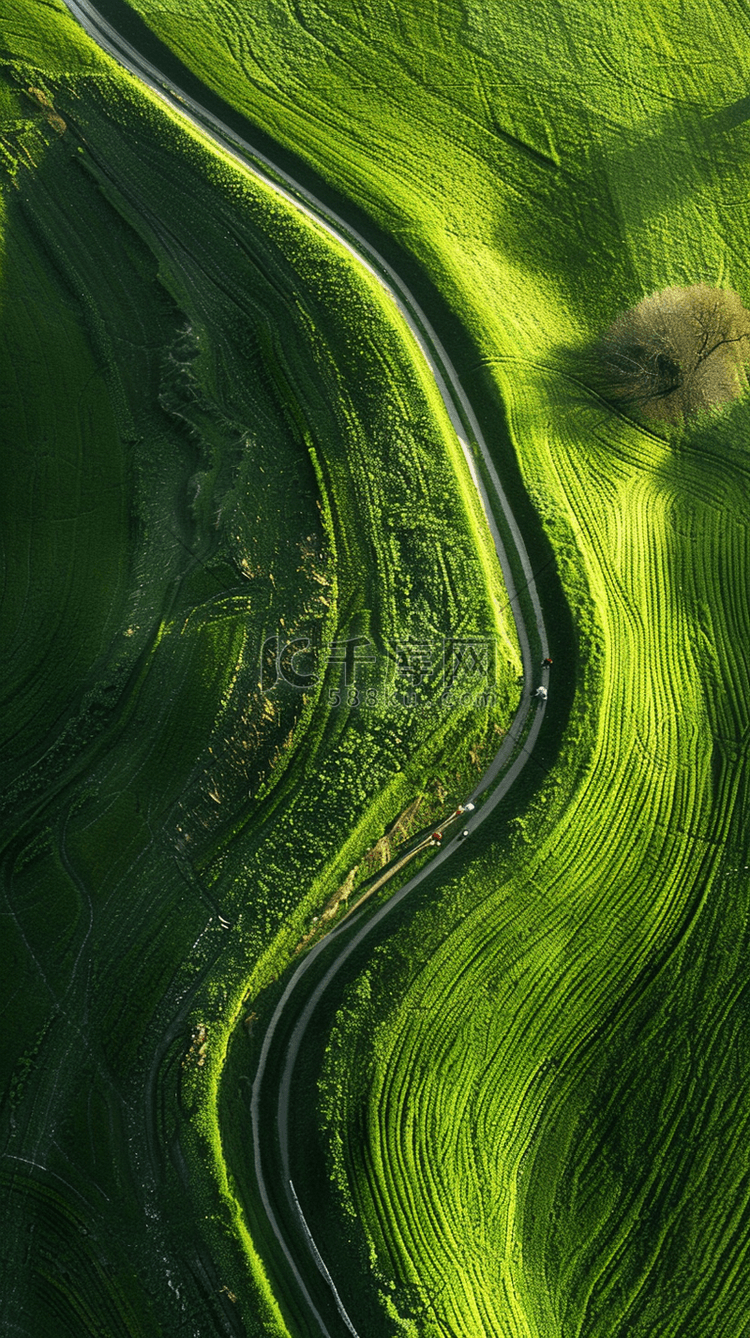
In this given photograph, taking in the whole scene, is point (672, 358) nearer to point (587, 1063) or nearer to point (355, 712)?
point (355, 712)

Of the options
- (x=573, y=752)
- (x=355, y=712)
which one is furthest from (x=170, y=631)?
(x=573, y=752)

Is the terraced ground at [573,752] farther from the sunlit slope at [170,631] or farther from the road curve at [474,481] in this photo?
the sunlit slope at [170,631]

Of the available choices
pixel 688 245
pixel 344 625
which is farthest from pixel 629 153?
pixel 344 625

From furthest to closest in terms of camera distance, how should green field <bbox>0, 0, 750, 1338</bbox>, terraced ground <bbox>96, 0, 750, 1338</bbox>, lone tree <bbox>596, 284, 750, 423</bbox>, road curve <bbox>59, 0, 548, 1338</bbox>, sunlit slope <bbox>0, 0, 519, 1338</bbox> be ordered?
lone tree <bbox>596, 284, 750, 423</bbox> < road curve <bbox>59, 0, 548, 1338</bbox> < terraced ground <bbox>96, 0, 750, 1338</bbox> < green field <bbox>0, 0, 750, 1338</bbox> < sunlit slope <bbox>0, 0, 519, 1338</bbox>

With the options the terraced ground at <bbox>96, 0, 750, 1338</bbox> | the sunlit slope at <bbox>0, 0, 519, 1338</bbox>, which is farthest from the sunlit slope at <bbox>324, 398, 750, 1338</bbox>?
the sunlit slope at <bbox>0, 0, 519, 1338</bbox>

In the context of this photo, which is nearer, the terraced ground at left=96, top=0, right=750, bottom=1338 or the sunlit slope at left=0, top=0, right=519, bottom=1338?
the sunlit slope at left=0, top=0, right=519, bottom=1338

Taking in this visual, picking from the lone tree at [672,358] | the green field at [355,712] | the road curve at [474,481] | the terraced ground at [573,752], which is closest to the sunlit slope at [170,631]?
the green field at [355,712]

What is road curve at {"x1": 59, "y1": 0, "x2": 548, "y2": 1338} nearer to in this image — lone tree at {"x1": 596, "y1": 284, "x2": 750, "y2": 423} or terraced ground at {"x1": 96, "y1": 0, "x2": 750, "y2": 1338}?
terraced ground at {"x1": 96, "y1": 0, "x2": 750, "y2": 1338}
